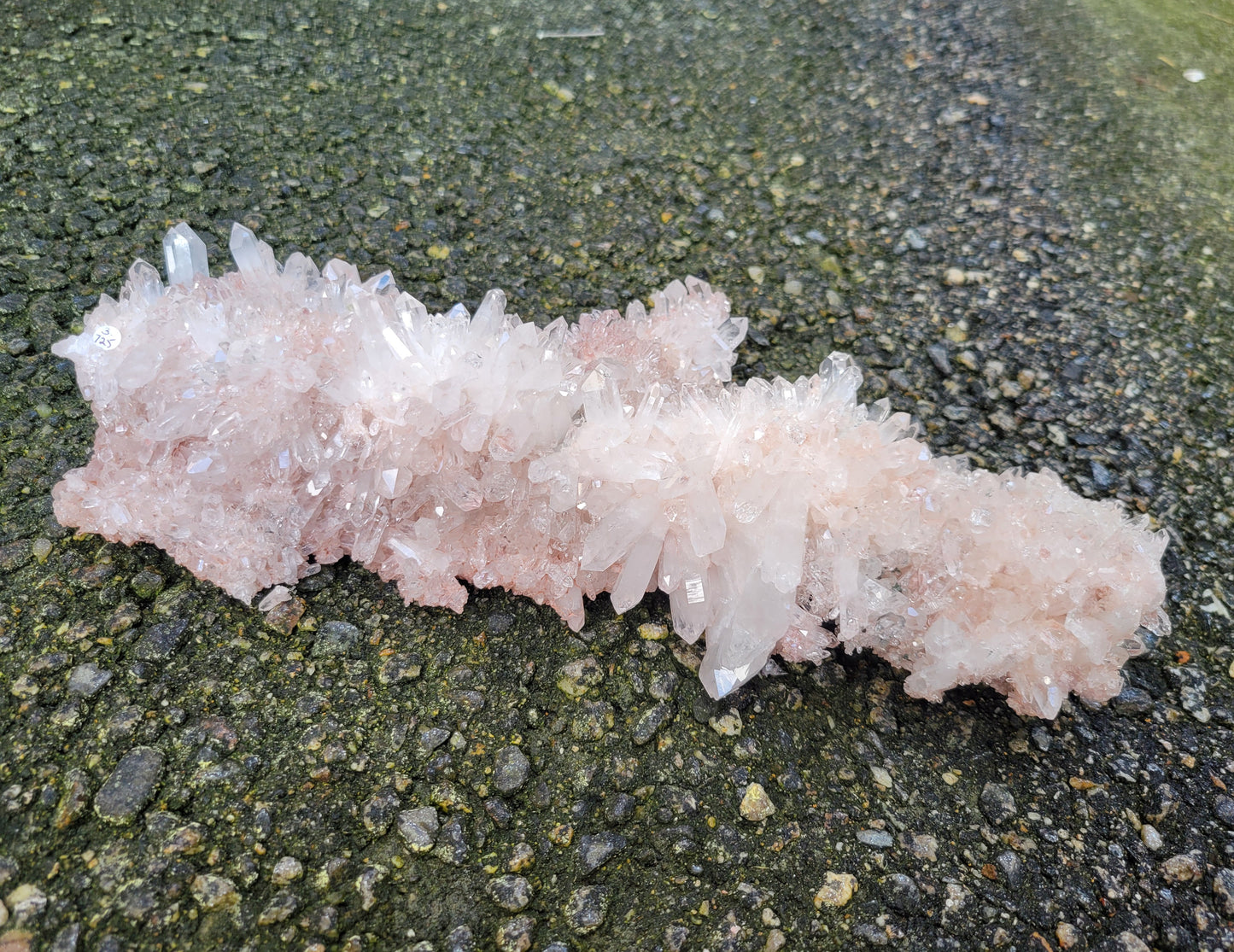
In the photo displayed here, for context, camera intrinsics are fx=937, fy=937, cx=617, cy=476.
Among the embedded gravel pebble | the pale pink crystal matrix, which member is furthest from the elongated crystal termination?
the embedded gravel pebble

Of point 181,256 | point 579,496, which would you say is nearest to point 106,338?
point 181,256

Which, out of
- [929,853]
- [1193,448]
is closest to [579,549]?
[929,853]

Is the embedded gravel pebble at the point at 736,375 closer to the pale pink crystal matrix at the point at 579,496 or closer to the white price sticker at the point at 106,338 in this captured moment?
the pale pink crystal matrix at the point at 579,496

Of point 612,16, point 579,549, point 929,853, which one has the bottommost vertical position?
point 929,853

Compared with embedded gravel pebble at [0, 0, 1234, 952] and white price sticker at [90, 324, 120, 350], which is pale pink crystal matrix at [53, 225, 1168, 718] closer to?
white price sticker at [90, 324, 120, 350]

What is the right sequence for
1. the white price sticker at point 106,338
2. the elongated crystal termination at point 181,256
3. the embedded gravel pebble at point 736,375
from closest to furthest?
the embedded gravel pebble at point 736,375 < the white price sticker at point 106,338 < the elongated crystal termination at point 181,256

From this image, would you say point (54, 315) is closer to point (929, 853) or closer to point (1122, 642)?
point (929, 853)

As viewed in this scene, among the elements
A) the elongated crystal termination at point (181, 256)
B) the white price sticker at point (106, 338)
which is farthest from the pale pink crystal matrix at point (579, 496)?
the elongated crystal termination at point (181, 256)
